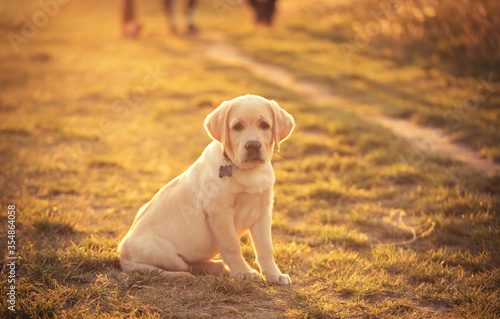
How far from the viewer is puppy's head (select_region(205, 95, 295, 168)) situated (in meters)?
3.05

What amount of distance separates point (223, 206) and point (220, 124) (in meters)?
0.60

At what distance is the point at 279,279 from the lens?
319cm

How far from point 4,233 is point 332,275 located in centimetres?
284

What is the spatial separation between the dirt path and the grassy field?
0.19 meters

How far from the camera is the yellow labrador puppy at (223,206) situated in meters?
3.08

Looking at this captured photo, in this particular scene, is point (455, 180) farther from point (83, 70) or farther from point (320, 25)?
point (320, 25)

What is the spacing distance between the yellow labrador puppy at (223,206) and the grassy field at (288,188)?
0.18 metres

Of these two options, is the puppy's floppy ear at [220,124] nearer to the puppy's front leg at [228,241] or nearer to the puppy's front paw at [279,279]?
the puppy's front leg at [228,241]

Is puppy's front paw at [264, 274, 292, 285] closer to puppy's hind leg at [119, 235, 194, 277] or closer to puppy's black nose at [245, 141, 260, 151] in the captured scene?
puppy's hind leg at [119, 235, 194, 277]

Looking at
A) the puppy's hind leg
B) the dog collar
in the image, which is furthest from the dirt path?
the puppy's hind leg

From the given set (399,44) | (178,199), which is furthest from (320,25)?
(178,199)

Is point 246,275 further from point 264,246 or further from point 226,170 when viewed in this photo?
point 226,170

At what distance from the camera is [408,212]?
4.50 m

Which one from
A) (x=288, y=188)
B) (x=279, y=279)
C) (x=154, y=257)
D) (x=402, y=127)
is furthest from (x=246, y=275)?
(x=402, y=127)
